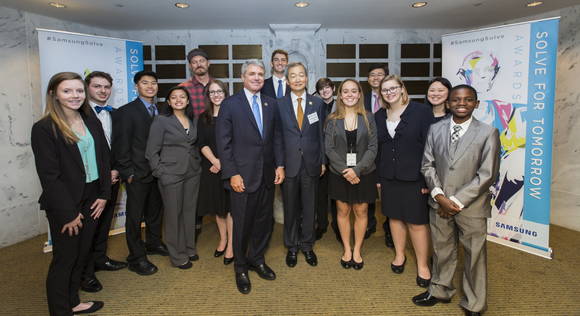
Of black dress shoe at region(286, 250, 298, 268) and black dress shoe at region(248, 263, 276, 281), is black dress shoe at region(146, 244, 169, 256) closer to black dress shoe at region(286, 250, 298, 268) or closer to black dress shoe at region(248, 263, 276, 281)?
black dress shoe at region(248, 263, 276, 281)

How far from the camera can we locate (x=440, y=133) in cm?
222

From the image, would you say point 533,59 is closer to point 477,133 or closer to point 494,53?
point 494,53

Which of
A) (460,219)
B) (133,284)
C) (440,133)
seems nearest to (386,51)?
(440,133)

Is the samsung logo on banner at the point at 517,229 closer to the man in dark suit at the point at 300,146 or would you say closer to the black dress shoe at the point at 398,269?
the black dress shoe at the point at 398,269

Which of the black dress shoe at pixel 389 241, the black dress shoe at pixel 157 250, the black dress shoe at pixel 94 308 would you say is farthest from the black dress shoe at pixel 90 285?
the black dress shoe at pixel 389 241

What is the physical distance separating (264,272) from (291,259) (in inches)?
13.6

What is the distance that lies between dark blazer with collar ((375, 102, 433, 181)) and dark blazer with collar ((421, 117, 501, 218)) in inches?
10.9

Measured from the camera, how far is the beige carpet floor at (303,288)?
7.77 feet

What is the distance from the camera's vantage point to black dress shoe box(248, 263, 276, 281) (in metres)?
2.78

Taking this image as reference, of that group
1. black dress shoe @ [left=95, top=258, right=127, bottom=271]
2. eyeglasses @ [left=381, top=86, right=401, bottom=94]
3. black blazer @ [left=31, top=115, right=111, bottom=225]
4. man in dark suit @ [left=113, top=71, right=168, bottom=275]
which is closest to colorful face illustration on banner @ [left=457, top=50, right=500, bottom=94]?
eyeglasses @ [left=381, top=86, right=401, bottom=94]

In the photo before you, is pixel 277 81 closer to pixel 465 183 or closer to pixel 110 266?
pixel 465 183

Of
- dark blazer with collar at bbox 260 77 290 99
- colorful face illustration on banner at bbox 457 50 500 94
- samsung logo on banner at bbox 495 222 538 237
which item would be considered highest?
colorful face illustration on banner at bbox 457 50 500 94

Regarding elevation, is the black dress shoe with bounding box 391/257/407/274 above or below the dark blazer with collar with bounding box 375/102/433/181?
below

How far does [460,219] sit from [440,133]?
0.60 m
